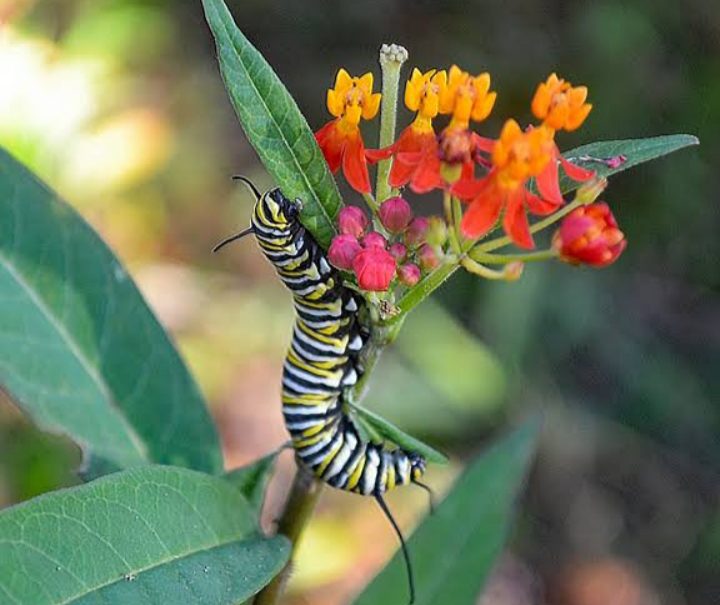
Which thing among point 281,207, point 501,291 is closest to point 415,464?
point 281,207

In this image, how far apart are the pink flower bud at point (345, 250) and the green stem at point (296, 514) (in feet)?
1.28

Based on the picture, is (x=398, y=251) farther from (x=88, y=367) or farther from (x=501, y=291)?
(x=501, y=291)

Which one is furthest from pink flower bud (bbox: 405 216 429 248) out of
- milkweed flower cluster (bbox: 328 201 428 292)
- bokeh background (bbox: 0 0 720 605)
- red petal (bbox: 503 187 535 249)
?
bokeh background (bbox: 0 0 720 605)

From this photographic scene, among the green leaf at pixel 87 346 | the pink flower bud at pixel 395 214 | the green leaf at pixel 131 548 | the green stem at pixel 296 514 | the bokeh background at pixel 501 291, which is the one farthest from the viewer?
the bokeh background at pixel 501 291

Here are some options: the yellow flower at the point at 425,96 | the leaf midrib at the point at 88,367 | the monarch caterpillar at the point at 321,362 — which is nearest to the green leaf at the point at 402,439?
the monarch caterpillar at the point at 321,362

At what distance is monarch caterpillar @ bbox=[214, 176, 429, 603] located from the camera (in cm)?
139

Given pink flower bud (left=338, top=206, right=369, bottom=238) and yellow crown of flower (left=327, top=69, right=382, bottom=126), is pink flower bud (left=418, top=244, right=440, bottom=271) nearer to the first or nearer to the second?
pink flower bud (left=338, top=206, right=369, bottom=238)

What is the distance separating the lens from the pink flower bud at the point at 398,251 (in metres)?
1.39

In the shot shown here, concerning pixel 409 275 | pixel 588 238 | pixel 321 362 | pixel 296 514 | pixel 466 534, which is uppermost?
pixel 588 238

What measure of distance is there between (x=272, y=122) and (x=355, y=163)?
0.14m

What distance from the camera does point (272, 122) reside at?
139cm

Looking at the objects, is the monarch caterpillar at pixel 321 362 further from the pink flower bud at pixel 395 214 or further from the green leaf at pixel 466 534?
the green leaf at pixel 466 534

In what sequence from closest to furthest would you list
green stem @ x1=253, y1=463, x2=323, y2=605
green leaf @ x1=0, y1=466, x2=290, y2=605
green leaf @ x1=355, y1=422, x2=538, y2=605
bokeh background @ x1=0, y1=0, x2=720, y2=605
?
1. green leaf @ x1=0, y1=466, x2=290, y2=605
2. green stem @ x1=253, y1=463, x2=323, y2=605
3. green leaf @ x1=355, y1=422, x2=538, y2=605
4. bokeh background @ x1=0, y1=0, x2=720, y2=605

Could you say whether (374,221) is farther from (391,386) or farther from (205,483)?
(391,386)
